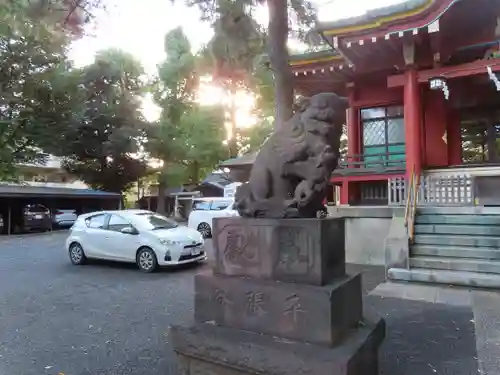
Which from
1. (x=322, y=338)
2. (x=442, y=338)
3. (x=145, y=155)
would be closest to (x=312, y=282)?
(x=322, y=338)

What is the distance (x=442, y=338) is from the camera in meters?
4.47

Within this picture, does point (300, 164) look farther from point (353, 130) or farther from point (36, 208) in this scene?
point (36, 208)

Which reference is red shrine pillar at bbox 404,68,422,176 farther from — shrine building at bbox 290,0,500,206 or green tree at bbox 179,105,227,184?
green tree at bbox 179,105,227,184

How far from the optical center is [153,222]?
9.91 metres

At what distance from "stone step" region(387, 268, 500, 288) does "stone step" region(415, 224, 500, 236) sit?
3.27ft

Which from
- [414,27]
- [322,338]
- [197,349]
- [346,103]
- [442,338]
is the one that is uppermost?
[414,27]

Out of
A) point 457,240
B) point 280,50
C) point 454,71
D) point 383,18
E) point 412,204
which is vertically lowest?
point 457,240

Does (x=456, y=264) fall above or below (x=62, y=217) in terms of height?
below

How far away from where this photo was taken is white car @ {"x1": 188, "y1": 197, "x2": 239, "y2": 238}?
16.2 m

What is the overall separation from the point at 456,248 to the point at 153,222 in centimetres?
690

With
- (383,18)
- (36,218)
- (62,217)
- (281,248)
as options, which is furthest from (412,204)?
(62,217)

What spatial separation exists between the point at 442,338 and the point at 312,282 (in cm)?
256

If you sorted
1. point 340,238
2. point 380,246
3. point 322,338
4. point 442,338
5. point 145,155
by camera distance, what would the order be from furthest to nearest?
point 145,155 < point 380,246 < point 442,338 < point 340,238 < point 322,338

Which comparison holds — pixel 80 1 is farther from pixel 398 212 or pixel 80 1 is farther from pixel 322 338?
pixel 322 338
